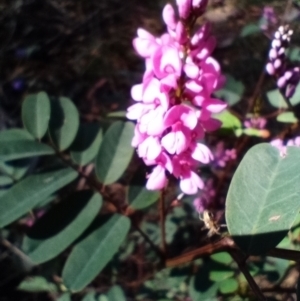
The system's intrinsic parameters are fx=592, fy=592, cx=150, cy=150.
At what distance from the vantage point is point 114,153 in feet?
4.04

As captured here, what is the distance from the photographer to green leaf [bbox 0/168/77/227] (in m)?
1.13

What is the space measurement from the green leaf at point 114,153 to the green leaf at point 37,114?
0.41ft

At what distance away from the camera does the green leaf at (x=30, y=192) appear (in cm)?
113

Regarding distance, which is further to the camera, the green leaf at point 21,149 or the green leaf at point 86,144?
the green leaf at point 86,144

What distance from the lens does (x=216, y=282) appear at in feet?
4.27

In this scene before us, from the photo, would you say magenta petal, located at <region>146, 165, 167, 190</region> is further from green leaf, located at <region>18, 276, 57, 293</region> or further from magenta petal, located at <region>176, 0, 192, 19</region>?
green leaf, located at <region>18, 276, 57, 293</region>

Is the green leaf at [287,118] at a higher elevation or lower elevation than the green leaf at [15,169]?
lower

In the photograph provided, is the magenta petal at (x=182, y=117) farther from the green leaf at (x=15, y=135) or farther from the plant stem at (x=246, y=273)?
the green leaf at (x=15, y=135)

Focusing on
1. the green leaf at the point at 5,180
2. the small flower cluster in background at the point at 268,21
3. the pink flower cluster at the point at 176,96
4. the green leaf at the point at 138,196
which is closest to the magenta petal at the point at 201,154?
the pink flower cluster at the point at 176,96

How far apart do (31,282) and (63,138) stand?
0.45 meters

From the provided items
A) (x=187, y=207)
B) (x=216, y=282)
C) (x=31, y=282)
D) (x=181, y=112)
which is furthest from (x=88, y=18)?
(x=181, y=112)

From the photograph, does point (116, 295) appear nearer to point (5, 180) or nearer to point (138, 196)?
point (138, 196)

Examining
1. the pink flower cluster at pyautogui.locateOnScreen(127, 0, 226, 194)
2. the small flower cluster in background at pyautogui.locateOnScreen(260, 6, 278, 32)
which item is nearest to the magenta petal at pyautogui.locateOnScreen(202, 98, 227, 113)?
the pink flower cluster at pyautogui.locateOnScreen(127, 0, 226, 194)

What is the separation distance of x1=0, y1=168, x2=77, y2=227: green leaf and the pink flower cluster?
230mm
